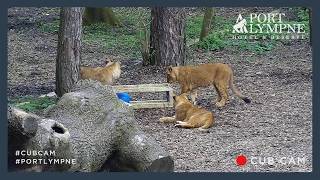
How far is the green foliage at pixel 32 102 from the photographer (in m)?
17.9

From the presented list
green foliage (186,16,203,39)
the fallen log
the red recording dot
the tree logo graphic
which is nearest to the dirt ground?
the red recording dot

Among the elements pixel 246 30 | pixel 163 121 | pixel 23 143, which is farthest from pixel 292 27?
pixel 23 143

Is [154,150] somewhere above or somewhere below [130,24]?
below

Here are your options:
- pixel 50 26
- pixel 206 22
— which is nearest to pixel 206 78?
pixel 206 22

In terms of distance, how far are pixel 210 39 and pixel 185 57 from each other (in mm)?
561

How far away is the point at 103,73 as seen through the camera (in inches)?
727

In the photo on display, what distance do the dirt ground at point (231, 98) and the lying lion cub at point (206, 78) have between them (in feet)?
0.31

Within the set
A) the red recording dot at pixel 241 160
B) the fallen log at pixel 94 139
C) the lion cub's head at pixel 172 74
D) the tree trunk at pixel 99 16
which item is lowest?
the red recording dot at pixel 241 160

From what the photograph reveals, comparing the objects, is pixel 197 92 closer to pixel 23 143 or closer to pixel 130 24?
pixel 130 24

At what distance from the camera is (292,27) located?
18203 millimetres

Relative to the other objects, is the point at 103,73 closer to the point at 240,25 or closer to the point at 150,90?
the point at 150,90

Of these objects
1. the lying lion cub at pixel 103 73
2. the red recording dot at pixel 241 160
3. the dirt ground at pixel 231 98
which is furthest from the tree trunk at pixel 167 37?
the red recording dot at pixel 241 160

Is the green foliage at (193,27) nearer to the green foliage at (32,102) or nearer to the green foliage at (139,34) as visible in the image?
the green foliage at (139,34)

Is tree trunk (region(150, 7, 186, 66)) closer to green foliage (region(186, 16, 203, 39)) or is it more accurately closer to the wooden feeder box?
green foliage (region(186, 16, 203, 39))
